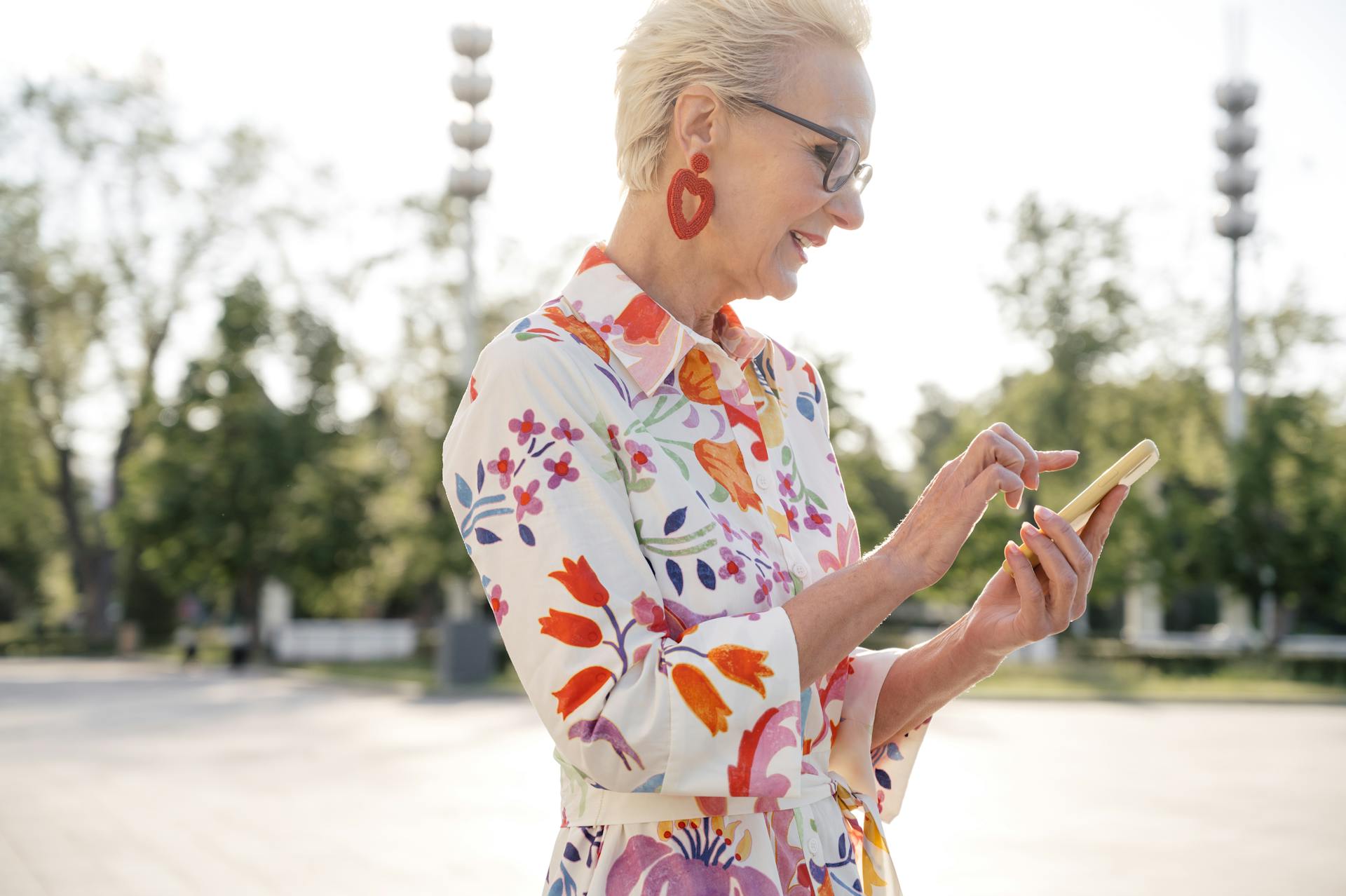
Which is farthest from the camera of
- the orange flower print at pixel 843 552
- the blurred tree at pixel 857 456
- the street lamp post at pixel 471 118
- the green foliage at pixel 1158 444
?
the green foliage at pixel 1158 444

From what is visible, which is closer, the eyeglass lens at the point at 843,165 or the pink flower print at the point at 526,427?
the pink flower print at the point at 526,427

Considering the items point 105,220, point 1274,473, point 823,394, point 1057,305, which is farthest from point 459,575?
point 823,394

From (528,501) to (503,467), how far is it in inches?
2.4

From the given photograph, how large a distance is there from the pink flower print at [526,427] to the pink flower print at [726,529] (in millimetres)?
258

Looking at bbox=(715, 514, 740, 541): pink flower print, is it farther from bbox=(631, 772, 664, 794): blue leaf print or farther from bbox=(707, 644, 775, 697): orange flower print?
bbox=(631, 772, 664, 794): blue leaf print

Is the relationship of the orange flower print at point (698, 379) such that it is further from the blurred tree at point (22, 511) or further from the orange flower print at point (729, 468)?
the blurred tree at point (22, 511)

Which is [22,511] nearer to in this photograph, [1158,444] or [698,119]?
[1158,444]

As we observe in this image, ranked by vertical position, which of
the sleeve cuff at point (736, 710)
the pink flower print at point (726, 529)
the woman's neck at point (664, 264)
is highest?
the woman's neck at point (664, 264)

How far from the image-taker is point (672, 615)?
1565 millimetres

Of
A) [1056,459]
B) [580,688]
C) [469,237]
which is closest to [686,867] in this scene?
[580,688]

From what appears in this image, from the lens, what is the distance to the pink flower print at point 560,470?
152 centimetres

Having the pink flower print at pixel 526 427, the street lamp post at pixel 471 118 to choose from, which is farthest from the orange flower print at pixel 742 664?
the street lamp post at pixel 471 118

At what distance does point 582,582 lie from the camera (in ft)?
4.83

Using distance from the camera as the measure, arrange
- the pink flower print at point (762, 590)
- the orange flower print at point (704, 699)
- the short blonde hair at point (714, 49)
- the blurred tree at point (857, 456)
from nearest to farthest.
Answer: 1. the orange flower print at point (704, 699)
2. the pink flower print at point (762, 590)
3. the short blonde hair at point (714, 49)
4. the blurred tree at point (857, 456)
